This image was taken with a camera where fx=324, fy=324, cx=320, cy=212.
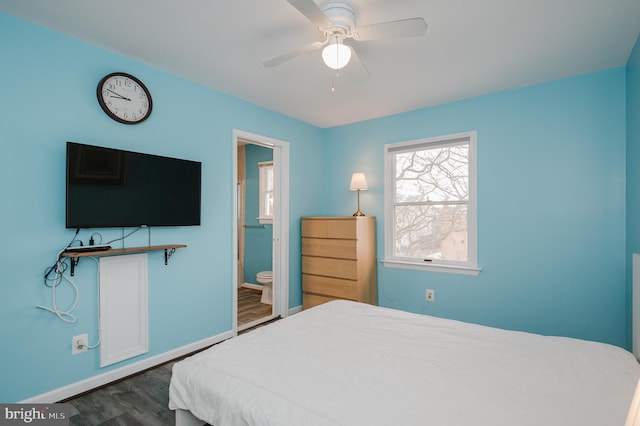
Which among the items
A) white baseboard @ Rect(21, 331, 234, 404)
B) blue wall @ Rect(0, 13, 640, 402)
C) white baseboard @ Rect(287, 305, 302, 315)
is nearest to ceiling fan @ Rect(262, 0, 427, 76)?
blue wall @ Rect(0, 13, 640, 402)

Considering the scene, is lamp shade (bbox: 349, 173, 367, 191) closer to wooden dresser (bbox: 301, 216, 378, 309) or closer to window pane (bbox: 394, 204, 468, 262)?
wooden dresser (bbox: 301, 216, 378, 309)

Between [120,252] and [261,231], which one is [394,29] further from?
[261,231]

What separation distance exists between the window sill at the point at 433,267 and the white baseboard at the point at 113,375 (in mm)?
2037

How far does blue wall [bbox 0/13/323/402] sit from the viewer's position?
1.94 m

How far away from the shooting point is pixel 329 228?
12.2 ft

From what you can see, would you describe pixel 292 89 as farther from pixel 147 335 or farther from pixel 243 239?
pixel 243 239

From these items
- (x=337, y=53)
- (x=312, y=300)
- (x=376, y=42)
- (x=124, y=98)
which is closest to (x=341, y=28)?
(x=337, y=53)

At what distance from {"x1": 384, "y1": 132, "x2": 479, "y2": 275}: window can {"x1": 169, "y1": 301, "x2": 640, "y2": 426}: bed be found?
4.94 feet

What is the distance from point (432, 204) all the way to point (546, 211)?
40.6 inches

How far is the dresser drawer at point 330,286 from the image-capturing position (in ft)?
11.6

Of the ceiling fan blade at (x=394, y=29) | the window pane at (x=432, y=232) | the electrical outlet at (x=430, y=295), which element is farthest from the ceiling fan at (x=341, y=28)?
the electrical outlet at (x=430, y=295)

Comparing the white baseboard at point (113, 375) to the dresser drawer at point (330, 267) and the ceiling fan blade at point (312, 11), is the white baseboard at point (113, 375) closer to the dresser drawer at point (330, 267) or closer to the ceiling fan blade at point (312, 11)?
the dresser drawer at point (330, 267)

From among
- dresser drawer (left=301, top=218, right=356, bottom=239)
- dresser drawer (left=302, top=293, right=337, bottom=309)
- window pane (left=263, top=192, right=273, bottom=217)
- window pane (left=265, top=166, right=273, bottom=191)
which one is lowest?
dresser drawer (left=302, top=293, right=337, bottom=309)

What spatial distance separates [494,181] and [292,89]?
2.13 metres
